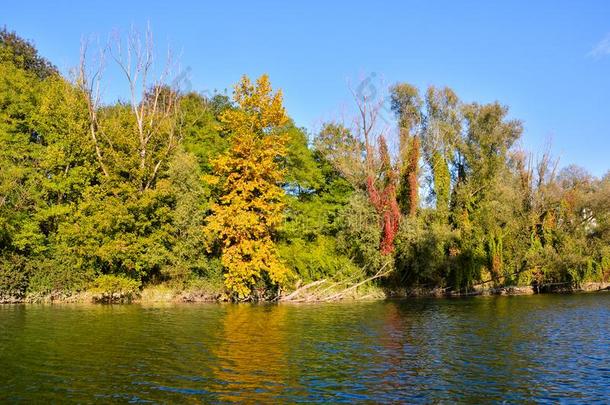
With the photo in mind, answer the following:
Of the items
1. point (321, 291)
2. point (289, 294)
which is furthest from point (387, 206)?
point (289, 294)

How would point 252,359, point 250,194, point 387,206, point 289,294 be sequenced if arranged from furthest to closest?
point 387,206 < point 289,294 < point 250,194 < point 252,359

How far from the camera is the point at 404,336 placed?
23.5m

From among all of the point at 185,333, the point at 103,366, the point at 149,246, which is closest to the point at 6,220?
the point at 149,246

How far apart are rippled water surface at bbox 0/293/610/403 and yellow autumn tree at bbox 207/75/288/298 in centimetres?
1108

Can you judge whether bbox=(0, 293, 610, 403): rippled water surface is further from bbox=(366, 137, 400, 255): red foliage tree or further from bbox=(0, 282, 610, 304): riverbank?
bbox=(366, 137, 400, 255): red foliage tree

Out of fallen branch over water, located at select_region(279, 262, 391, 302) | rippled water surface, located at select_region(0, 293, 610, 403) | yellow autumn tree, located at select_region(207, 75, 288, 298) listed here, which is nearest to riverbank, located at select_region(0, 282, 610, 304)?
fallen branch over water, located at select_region(279, 262, 391, 302)

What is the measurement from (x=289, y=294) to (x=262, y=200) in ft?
29.9

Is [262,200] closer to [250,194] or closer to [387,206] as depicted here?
[250,194]

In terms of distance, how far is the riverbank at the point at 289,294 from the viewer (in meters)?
41.3

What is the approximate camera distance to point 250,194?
44156mm

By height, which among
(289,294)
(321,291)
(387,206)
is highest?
(387,206)

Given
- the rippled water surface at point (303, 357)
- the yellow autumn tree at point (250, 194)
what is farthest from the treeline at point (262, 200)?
the rippled water surface at point (303, 357)

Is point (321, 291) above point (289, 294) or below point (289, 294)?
above

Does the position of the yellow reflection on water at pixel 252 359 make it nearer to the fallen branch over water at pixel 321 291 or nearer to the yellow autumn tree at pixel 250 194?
the yellow autumn tree at pixel 250 194
